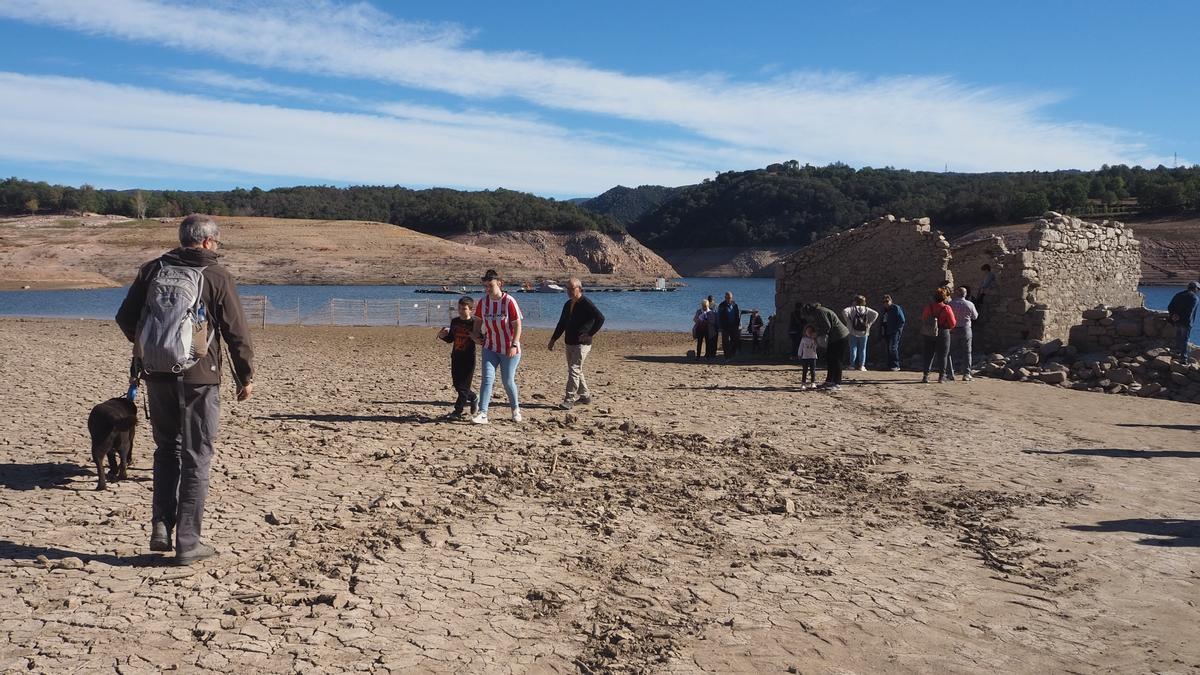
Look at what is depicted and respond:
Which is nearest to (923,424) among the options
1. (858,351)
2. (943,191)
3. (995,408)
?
(995,408)

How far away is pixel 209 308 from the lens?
486 cm

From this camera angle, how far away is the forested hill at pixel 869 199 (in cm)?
5891

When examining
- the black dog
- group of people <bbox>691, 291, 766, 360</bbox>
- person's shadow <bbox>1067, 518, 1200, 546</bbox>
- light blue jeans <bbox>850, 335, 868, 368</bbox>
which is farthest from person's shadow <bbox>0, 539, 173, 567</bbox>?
group of people <bbox>691, 291, 766, 360</bbox>

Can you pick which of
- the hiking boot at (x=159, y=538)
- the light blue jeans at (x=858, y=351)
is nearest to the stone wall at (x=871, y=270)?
the light blue jeans at (x=858, y=351)

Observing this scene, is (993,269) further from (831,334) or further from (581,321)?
(581,321)

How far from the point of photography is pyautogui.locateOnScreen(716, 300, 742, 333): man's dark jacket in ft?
63.8

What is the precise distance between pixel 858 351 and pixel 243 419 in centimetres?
1117

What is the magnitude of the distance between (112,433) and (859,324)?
42.7 ft

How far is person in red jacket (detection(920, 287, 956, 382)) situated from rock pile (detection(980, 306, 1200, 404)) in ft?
4.93

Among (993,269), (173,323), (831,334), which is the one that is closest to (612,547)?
(173,323)

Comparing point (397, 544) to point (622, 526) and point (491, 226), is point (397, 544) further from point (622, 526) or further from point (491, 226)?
point (491, 226)

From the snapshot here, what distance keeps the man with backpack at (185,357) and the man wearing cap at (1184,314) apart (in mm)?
14833

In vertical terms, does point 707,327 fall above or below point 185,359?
below

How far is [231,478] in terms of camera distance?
7.02m
